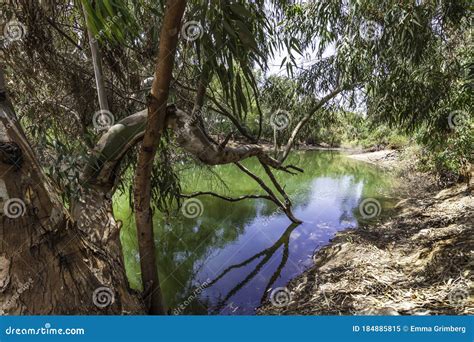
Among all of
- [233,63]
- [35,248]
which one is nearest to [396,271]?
[233,63]

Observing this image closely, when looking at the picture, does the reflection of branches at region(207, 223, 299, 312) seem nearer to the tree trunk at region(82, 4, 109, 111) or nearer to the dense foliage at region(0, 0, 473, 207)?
the dense foliage at region(0, 0, 473, 207)

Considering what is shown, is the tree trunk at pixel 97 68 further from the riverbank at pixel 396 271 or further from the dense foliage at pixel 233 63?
the riverbank at pixel 396 271

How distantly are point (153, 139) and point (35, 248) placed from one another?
561mm

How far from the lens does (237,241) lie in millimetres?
3885

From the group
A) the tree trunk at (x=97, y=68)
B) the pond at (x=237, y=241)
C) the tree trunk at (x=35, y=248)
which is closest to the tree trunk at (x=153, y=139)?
the tree trunk at (x=35, y=248)

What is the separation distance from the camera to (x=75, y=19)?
2.04m

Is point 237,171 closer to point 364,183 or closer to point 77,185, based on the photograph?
point 364,183

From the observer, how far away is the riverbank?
1.55 meters

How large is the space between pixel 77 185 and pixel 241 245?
2.59m

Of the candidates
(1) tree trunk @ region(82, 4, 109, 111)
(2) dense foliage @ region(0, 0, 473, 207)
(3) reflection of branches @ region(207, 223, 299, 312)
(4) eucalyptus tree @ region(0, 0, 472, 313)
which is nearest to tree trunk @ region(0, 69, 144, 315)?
(4) eucalyptus tree @ region(0, 0, 472, 313)

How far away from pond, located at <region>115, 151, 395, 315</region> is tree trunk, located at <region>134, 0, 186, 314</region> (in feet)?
2.23

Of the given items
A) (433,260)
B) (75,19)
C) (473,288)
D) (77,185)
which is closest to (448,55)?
(433,260)

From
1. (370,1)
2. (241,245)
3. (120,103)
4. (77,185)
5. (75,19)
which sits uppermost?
(370,1)

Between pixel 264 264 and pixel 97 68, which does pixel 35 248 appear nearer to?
pixel 97 68
